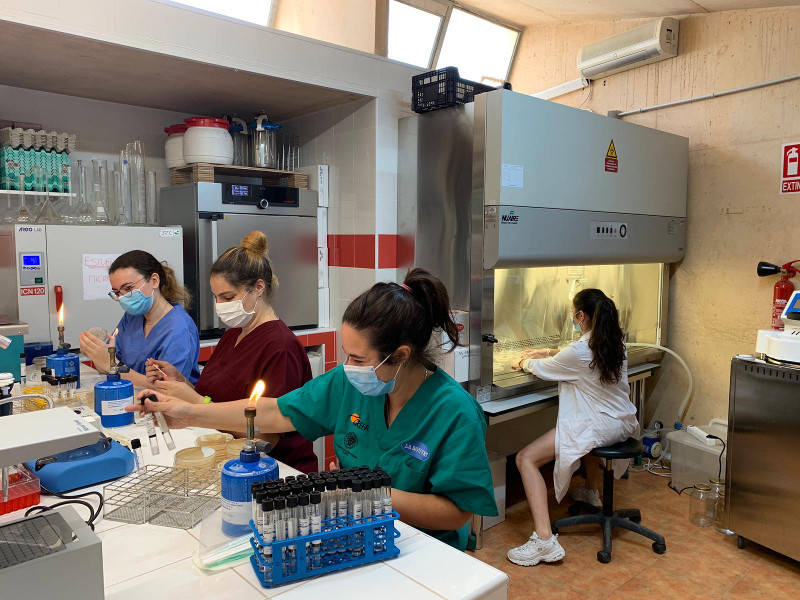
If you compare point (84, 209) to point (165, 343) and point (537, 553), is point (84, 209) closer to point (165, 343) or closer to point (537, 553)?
point (165, 343)

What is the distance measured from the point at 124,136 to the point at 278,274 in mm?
1309

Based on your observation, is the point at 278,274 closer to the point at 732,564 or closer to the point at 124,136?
the point at 124,136

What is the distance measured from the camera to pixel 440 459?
1.42m

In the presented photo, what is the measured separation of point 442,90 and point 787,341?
6.63 ft

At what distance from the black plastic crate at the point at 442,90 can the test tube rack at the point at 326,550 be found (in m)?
2.36

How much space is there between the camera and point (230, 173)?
3.65 m

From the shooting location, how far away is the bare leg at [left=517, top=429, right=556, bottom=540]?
2.79 metres

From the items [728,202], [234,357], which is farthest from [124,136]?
[728,202]

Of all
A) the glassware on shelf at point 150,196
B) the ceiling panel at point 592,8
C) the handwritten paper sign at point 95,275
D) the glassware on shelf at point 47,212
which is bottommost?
the handwritten paper sign at point 95,275

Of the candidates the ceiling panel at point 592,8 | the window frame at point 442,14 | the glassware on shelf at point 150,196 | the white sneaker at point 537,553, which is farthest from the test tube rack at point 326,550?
the window frame at point 442,14

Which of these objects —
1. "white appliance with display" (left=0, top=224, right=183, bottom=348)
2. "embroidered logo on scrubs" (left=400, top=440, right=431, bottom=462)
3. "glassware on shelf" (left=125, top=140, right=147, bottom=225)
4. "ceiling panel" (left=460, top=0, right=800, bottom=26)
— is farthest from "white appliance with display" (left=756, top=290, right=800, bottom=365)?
"glassware on shelf" (left=125, top=140, right=147, bottom=225)

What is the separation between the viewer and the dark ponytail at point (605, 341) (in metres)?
2.82

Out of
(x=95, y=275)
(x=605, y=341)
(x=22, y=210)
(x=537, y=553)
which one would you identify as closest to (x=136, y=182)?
(x=22, y=210)

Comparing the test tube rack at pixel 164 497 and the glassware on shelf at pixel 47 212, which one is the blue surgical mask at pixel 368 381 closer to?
the test tube rack at pixel 164 497
